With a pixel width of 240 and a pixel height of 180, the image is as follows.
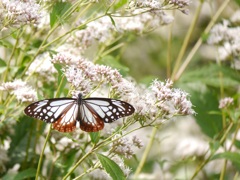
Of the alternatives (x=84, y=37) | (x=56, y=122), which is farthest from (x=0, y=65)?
(x=56, y=122)

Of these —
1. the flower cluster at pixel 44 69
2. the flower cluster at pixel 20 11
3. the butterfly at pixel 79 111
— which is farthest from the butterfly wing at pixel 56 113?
the flower cluster at pixel 44 69

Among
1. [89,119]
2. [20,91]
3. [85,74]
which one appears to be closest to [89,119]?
[89,119]

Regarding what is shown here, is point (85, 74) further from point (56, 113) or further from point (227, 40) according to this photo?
point (227, 40)

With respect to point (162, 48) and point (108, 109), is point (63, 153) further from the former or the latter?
point (162, 48)

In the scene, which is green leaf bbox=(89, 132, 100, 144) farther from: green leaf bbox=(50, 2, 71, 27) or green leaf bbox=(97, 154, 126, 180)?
green leaf bbox=(50, 2, 71, 27)

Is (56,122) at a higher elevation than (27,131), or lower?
higher
